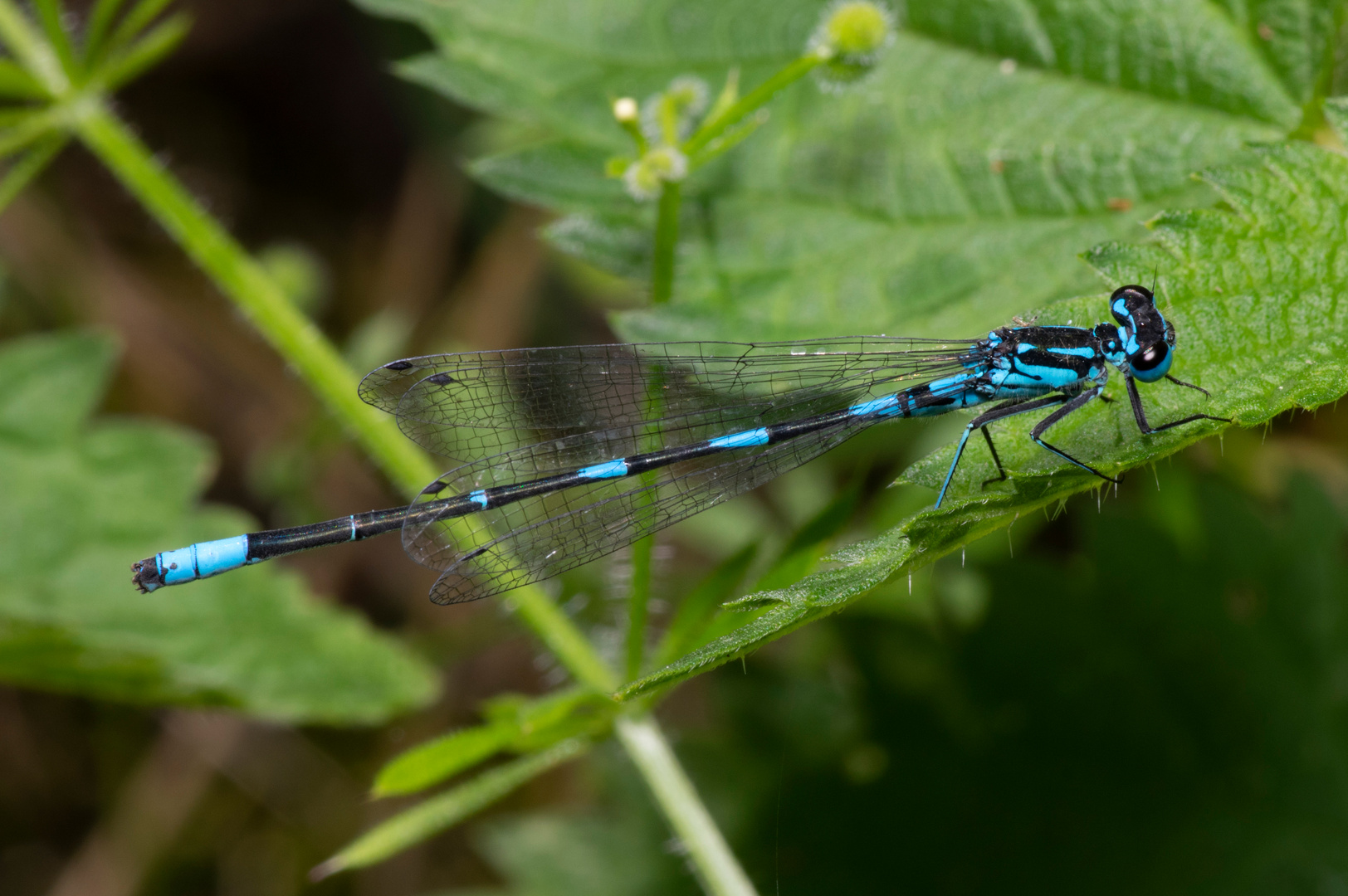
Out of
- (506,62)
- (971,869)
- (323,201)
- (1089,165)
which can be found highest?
(323,201)

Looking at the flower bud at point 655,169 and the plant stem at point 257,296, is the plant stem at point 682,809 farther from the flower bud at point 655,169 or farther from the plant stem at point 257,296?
the flower bud at point 655,169

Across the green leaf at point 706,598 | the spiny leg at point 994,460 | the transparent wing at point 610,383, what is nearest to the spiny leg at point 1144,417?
the spiny leg at point 994,460

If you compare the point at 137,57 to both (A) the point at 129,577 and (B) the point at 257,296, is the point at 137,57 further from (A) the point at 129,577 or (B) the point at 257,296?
(A) the point at 129,577

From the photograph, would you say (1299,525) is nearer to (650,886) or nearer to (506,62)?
(650,886)

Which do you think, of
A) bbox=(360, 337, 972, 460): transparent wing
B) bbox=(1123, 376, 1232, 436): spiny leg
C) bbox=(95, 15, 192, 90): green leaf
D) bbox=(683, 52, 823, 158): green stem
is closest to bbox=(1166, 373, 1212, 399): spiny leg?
bbox=(1123, 376, 1232, 436): spiny leg

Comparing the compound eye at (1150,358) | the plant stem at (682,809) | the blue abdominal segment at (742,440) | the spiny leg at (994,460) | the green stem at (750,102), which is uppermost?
the green stem at (750,102)

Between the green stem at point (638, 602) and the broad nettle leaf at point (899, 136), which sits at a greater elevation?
the broad nettle leaf at point (899, 136)

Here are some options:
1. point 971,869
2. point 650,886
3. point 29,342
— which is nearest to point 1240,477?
point 971,869

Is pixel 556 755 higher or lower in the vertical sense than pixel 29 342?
lower
